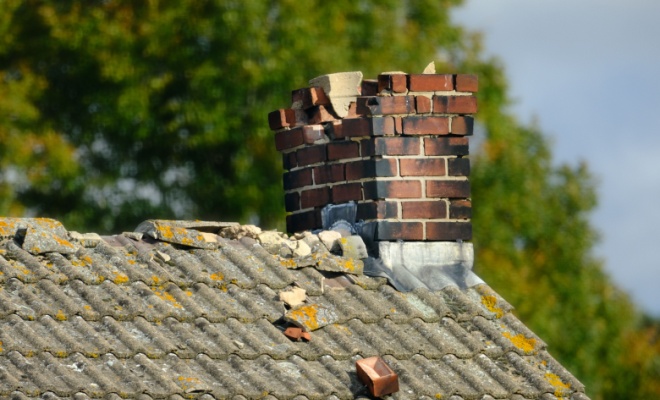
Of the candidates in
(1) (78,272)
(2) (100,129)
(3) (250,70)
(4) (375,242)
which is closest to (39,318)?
(1) (78,272)

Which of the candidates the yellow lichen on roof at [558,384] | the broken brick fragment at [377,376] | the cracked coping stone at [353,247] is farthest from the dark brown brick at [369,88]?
the broken brick fragment at [377,376]

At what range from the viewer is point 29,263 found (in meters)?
6.78

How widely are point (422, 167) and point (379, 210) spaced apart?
408 millimetres

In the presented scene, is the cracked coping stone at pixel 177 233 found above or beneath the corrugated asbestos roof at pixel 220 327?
above

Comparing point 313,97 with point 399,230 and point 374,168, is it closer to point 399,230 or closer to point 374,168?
point 374,168

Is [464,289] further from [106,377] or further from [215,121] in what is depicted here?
[215,121]

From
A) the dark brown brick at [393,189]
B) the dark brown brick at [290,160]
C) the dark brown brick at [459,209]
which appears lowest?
the dark brown brick at [459,209]

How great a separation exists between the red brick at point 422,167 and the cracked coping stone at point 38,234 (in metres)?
2.04

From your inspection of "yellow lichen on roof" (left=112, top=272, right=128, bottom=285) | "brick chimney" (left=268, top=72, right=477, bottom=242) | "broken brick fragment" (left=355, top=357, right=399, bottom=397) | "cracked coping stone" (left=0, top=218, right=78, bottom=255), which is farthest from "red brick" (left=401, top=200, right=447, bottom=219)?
"cracked coping stone" (left=0, top=218, right=78, bottom=255)

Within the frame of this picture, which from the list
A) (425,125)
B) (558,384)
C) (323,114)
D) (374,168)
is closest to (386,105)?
(425,125)

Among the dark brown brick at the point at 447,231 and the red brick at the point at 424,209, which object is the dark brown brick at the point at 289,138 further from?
the dark brown brick at the point at 447,231

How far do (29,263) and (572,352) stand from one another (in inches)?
828

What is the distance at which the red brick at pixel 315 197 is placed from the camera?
8320 millimetres

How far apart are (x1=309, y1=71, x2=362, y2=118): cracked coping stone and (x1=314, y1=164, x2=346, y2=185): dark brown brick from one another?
1.07 feet
